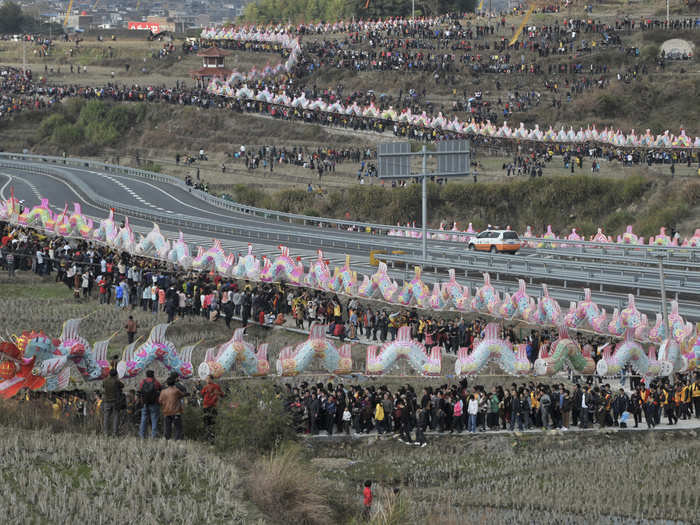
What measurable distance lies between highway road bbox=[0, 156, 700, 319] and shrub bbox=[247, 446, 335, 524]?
73.3ft

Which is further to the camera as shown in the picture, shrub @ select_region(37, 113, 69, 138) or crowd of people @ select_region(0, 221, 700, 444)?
shrub @ select_region(37, 113, 69, 138)

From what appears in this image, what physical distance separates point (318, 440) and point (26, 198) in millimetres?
51901

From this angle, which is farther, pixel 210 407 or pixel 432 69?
pixel 432 69

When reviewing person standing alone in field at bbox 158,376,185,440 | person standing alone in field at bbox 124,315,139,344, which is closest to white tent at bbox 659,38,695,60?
person standing alone in field at bbox 124,315,139,344

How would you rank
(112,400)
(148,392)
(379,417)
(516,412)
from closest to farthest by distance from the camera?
(148,392) < (112,400) < (379,417) < (516,412)

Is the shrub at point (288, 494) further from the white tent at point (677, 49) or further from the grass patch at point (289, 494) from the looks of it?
the white tent at point (677, 49)

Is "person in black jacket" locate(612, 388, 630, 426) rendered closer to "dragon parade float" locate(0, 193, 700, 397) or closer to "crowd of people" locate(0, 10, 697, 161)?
"dragon parade float" locate(0, 193, 700, 397)

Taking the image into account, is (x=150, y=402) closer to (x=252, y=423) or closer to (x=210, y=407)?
(x=210, y=407)

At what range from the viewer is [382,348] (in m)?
34.5

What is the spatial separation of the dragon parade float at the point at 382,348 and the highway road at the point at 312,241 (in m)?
3.46

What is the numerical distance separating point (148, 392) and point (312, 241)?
37.4 metres

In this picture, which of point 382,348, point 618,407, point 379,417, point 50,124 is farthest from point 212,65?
point 618,407

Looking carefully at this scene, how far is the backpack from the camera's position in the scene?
77.5 ft

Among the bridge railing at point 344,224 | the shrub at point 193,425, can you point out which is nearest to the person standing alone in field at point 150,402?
the shrub at point 193,425
